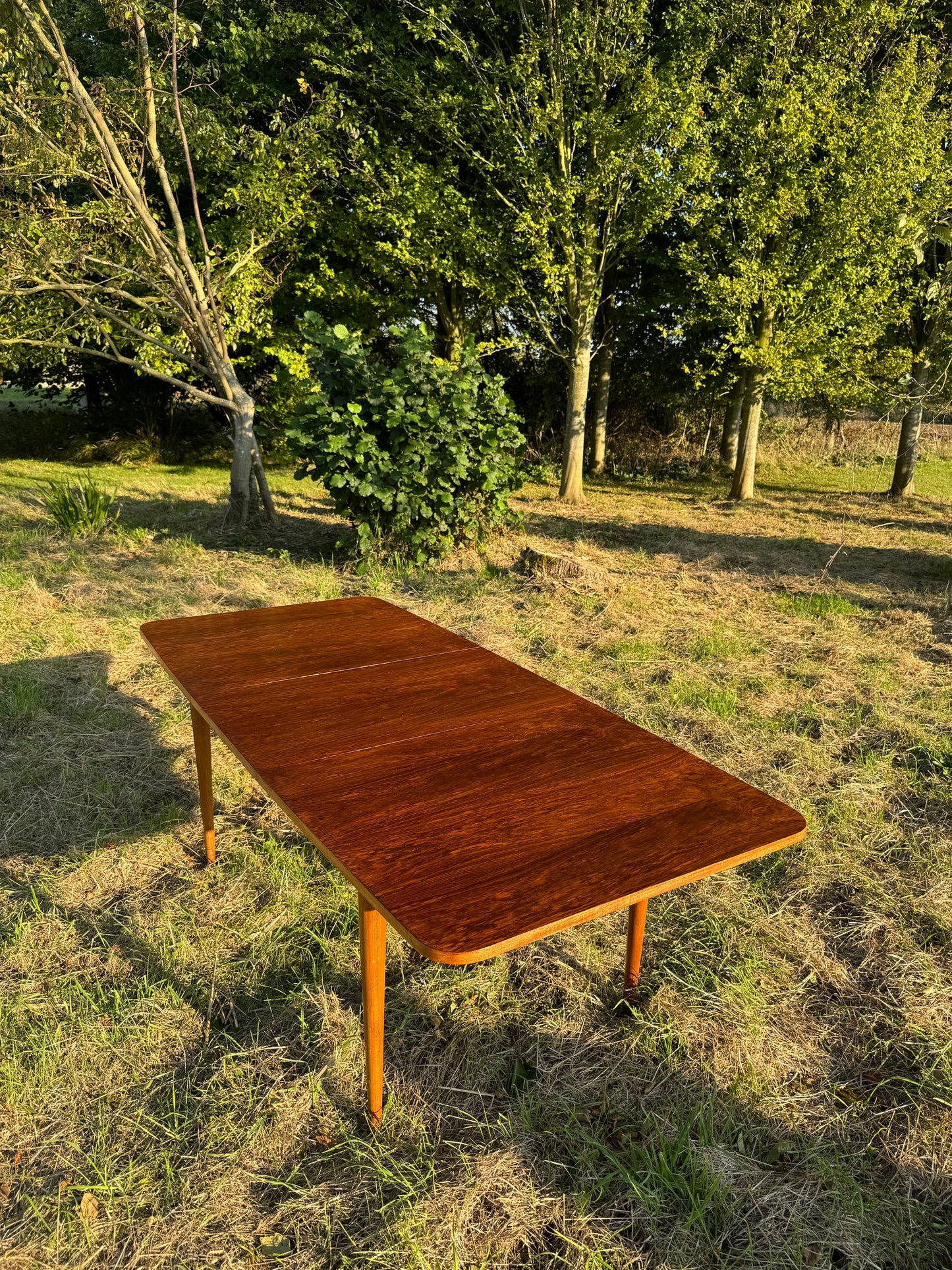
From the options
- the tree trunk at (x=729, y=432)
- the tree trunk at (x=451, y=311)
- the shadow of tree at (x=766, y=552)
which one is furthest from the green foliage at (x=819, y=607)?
the tree trunk at (x=729, y=432)

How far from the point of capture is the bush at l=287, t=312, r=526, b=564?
242 inches

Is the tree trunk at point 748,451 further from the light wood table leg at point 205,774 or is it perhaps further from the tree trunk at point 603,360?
the light wood table leg at point 205,774

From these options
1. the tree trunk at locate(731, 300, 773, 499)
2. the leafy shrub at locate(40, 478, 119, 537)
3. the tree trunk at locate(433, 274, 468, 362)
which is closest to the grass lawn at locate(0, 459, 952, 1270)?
the leafy shrub at locate(40, 478, 119, 537)

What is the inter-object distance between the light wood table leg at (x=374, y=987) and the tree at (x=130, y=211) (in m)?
6.74

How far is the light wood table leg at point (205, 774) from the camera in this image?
2.64m

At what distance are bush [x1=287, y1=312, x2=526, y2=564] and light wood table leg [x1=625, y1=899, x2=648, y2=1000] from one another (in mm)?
4566

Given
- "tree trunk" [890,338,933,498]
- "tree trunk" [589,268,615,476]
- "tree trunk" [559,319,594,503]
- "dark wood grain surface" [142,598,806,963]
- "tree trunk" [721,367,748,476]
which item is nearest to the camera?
"dark wood grain surface" [142,598,806,963]

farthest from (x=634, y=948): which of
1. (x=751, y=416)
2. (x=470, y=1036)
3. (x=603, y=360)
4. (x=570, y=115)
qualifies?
(x=603, y=360)

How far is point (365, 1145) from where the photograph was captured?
175 cm

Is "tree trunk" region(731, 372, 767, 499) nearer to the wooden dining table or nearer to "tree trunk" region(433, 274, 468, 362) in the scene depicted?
"tree trunk" region(433, 274, 468, 362)

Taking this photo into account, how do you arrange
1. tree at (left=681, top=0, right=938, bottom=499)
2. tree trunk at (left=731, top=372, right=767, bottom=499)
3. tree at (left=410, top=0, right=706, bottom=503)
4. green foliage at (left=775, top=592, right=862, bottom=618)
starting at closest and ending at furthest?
green foliage at (left=775, top=592, right=862, bottom=618)
tree at (left=410, top=0, right=706, bottom=503)
tree at (left=681, top=0, right=938, bottom=499)
tree trunk at (left=731, top=372, right=767, bottom=499)

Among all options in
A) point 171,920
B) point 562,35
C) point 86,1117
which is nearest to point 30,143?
point 562,35

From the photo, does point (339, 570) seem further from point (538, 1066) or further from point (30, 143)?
point (538, 1066)

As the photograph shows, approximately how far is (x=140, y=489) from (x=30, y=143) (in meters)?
4.72
